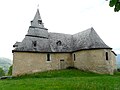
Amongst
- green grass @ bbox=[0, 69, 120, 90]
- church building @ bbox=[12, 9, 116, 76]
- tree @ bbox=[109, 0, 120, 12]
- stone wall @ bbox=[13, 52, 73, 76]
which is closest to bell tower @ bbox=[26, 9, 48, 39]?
church building @ bbox=[12, 9, 116, 76]

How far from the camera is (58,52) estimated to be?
36.7 metres

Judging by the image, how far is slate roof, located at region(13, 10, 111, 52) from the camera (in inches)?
1355

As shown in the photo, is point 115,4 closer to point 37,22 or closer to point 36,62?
point 36,62

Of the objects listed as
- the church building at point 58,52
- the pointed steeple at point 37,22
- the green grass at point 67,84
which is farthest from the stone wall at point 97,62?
the green grass at point 67,84

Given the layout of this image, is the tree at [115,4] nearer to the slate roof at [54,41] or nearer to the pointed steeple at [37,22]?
the slate roof at [54,41]

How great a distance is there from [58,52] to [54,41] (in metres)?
2.77

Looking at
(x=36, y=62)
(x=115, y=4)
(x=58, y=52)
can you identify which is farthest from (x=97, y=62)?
(x=115, y=4)

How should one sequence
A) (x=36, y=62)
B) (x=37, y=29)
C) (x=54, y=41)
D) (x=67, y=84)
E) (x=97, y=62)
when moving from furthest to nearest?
(x=54, y=41), (x=37, y=29), (x=36, y=62), (x=97, y=62), (x=67, y=84)

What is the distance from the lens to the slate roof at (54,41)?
34.4 metres

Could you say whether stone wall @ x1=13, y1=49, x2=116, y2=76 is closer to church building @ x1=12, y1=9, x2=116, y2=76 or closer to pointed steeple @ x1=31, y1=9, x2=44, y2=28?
church building @ x1=12, y1=9, x2=116, y2=76

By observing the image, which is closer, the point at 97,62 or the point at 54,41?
the point at 97,62

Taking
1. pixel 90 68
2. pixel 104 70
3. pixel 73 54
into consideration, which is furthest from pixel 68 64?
pixel 104 70

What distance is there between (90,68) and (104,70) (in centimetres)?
249

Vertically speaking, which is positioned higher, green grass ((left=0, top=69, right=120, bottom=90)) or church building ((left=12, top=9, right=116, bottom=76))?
church building ((left=12, top=9, right=116, bottom=76))
